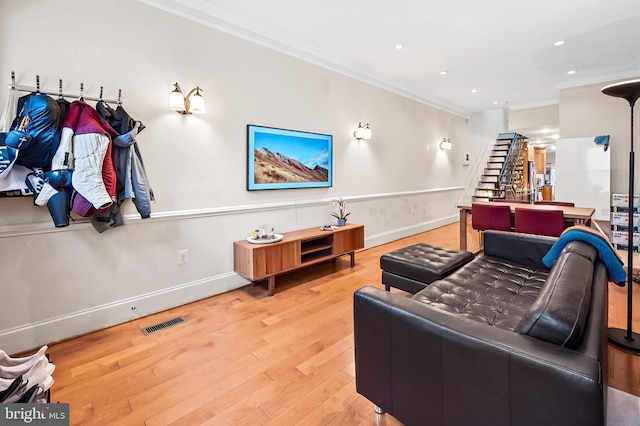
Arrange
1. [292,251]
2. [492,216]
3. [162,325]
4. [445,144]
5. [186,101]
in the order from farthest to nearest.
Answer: [445,144] → [492,216] → [292,251] → [186,101] → [162,325]

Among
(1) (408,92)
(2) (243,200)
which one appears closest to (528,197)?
(1) (408,92)

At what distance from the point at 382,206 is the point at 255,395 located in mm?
4068

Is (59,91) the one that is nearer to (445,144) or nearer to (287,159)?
(287,159)

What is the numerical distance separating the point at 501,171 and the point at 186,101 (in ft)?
27.1

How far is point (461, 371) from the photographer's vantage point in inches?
46.1

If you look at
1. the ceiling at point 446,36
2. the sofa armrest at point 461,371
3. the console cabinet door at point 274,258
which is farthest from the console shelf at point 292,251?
the ceiling at point 446,36

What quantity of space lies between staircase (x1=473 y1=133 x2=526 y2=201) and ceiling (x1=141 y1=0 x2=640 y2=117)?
3.12 meters

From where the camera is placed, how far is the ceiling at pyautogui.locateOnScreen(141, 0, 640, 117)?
302cm

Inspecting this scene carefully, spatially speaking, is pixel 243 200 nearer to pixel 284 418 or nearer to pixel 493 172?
pixel 284 418

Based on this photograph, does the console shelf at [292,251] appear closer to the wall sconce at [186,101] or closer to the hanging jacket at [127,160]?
the hanging jacket at [127,160]

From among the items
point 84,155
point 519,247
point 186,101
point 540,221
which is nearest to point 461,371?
point 519,247

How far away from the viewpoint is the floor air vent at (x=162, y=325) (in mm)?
2518

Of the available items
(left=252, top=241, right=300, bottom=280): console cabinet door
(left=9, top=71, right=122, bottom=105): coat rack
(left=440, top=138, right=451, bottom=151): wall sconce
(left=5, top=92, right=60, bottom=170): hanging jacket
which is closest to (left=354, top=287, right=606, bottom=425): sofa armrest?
(left=252, top=241, right=300, bottom=280): console cabinet door

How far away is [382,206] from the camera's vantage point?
5387 millimetres
